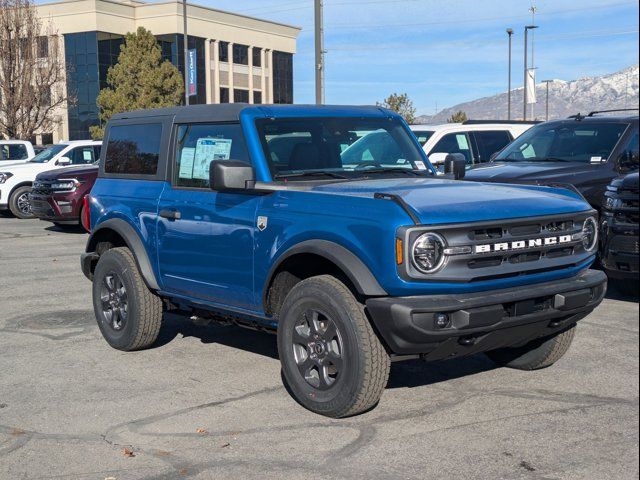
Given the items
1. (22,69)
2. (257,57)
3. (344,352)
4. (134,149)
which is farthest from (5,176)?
(257,57)

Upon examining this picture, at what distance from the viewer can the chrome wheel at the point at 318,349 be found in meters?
5.22

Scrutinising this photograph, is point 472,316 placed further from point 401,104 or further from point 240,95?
point 240,95

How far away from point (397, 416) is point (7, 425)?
7.68ft

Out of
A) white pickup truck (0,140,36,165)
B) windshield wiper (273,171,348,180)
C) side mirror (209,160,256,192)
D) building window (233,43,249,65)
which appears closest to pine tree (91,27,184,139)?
white pickup truck (0,140,36,165)

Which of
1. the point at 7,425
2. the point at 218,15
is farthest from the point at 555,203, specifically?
the point at 218,15

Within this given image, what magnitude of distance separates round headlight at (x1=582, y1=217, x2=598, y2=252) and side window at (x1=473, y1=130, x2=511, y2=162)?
921 centimetres

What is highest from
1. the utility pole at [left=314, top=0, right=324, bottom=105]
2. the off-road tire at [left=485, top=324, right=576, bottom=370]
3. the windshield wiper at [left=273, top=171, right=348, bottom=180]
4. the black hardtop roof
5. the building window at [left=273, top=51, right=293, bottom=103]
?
the building window at [left=273, top=51, right=293, bottom=103]

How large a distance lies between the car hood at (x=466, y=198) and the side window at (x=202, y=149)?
837 mm

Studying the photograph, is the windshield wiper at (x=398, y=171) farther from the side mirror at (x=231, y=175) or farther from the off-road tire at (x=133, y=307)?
the off-road tire at (x=133, y=307)

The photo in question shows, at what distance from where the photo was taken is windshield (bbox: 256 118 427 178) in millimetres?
6121

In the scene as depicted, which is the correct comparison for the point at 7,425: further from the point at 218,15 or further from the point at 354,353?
the point at 218,15

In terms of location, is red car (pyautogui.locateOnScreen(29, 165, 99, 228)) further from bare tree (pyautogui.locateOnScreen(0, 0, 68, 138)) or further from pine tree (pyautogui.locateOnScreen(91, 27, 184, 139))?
pine tree (pyautogui.locateOnScreen(91, 27, 184, 139))

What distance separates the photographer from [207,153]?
649 cm

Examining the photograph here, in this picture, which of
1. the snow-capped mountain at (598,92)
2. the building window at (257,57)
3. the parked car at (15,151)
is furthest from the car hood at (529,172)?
the building window at (257,57)
